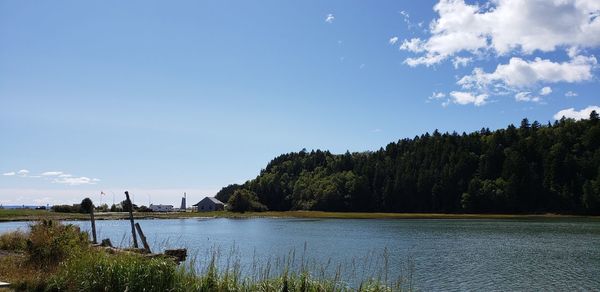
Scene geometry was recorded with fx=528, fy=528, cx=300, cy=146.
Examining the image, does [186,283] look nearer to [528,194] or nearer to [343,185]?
[528,194]

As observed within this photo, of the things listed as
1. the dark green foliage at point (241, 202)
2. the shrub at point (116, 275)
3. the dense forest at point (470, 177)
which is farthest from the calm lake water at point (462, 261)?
the dark green foliage at point (241, 202)

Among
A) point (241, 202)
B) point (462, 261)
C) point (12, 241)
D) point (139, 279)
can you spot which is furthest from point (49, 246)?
point (241, 202)

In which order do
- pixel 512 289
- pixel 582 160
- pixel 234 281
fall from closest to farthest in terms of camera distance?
pixel 234 281 → pixel 512 289 → pixel 582 160

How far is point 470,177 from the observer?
15388 centimetres

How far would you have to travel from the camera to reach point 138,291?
1394 centimetres

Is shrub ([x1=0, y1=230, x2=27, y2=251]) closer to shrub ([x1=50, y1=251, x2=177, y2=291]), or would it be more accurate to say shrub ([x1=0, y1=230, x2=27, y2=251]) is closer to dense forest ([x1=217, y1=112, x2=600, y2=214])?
shrub ([x1=50, y1=251, x2=177, y2=291])

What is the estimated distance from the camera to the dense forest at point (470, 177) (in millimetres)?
138500

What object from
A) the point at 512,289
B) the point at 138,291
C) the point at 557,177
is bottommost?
the point at 512,289

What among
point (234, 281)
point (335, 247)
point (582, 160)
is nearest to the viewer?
point (234, 281)

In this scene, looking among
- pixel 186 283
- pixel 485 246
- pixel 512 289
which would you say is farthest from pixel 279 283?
pixel 485 246

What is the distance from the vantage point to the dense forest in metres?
138

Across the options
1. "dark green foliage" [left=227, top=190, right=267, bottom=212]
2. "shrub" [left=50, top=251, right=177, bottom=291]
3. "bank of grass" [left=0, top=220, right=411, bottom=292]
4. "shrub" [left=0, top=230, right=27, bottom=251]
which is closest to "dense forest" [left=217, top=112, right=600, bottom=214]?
"dark green foliage" [left=227, top=190, right=267, bottom=212]

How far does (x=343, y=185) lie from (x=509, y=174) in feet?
178

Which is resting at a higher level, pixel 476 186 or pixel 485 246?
pixel 476 186
